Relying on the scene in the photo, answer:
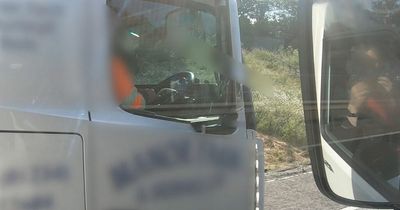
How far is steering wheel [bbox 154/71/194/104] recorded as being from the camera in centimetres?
249

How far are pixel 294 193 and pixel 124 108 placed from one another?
4.42 meters

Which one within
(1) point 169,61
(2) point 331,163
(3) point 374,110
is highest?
(1) point 169,61

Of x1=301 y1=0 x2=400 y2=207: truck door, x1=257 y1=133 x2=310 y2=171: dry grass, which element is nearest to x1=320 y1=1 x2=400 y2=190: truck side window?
x1=301 y1=0 x2=400 y2=207: truck door

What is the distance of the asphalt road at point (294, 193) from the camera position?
5.64 metres

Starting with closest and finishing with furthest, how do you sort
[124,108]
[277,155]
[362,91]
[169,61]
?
[362,91]
[124,108]
[169,61]
[277,155]

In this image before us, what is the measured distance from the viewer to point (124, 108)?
2.12 m

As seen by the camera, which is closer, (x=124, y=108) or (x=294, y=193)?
(x=124, y=108)

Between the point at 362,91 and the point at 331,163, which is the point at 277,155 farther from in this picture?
the point at 362,91

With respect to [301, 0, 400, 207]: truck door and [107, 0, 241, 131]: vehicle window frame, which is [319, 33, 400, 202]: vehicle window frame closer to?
[301, 0, 400, 207]: truck door

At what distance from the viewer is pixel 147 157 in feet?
6.81

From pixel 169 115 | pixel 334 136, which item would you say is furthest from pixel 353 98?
pixel 169 115

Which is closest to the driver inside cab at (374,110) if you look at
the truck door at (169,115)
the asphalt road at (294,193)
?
the truck door at (169,115)

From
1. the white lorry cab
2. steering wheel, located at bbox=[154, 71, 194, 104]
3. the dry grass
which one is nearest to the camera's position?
the white lorry cab

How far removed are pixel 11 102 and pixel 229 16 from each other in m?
1.36
